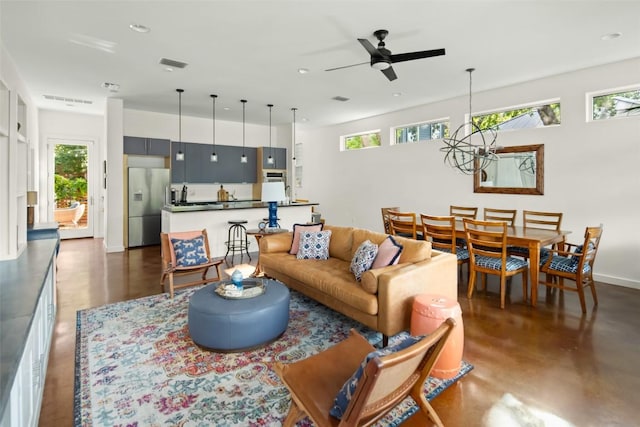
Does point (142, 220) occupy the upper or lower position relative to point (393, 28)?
lower

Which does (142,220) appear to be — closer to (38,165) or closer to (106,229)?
(106,229)

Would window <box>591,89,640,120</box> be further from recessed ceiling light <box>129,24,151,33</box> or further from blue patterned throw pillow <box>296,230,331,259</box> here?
recessed ceiling light <box>129,24,151,33</box>

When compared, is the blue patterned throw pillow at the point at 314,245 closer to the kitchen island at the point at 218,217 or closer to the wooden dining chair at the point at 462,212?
the kitchen island at the point at 218,217

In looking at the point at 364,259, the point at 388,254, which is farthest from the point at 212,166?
the point at 388,254

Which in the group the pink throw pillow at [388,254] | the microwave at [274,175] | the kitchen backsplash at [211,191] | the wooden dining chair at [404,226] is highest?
the microwave at [274,175]

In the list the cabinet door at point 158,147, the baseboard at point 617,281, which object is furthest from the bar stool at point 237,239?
the baseboard at point 617,281

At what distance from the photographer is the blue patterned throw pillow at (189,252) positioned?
403cm

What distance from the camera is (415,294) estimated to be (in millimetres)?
2809

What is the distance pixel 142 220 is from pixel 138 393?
5.63 meters

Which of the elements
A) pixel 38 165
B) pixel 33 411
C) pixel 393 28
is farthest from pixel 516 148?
pixel 38 165

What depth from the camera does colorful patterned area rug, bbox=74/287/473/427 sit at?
78.0 inches

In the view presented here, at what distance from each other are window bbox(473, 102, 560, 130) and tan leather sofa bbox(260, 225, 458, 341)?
11.5 feet

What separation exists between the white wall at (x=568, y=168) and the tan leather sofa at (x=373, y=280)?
2963 mm

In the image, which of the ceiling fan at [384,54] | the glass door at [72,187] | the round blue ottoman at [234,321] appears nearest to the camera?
the round blue ottoman at [234,321]
